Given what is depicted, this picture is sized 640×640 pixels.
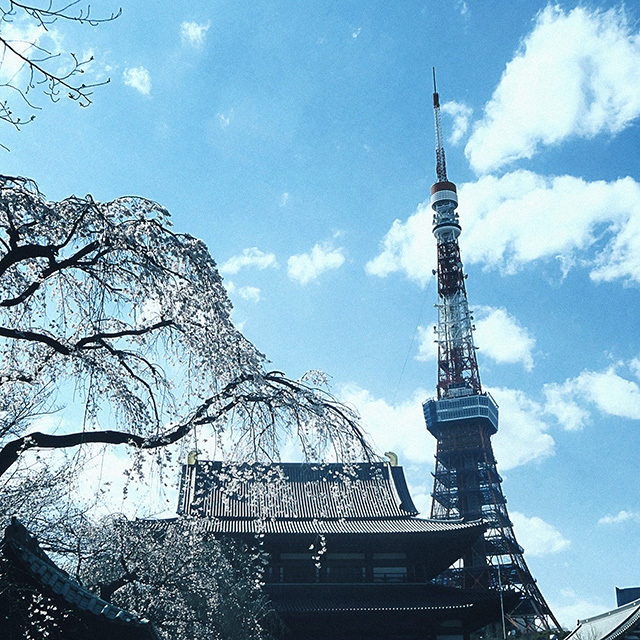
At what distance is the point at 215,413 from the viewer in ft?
24.3

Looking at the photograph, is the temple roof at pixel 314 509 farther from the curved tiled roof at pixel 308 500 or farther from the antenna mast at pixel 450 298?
the antenna mast at pixel 450 298

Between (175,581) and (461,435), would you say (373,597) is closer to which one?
(175,581)

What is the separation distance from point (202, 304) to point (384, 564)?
18.0 meters

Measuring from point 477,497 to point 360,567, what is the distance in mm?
35137

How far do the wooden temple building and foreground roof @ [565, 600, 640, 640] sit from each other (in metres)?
3.40

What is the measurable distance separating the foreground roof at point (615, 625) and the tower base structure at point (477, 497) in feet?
58.2

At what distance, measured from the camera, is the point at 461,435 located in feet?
194

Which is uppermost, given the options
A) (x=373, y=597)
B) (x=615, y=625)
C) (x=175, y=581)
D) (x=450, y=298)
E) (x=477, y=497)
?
(x=450, y=298)

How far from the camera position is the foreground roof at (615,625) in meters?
19.9

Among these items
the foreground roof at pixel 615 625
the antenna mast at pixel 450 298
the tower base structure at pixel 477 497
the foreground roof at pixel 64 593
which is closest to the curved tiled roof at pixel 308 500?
the foreground roof at pixel 615 625

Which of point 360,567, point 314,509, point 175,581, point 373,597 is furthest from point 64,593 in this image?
point 314,509

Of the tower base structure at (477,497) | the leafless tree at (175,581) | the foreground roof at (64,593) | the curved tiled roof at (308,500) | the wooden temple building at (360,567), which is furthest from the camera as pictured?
the tower base structure at (477,497)

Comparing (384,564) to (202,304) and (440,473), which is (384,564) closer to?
(202,304)

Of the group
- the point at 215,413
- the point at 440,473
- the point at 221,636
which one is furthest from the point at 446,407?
the point at 215,413
